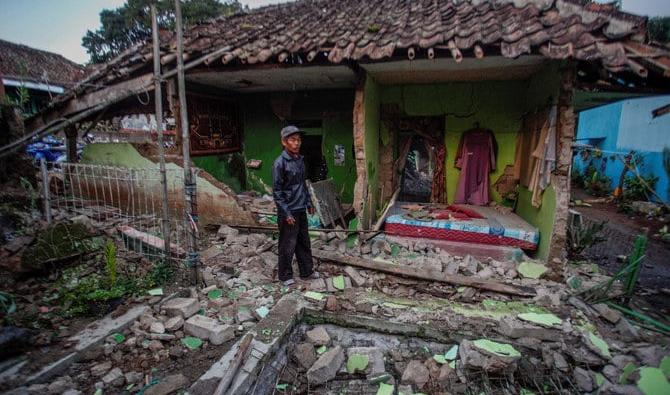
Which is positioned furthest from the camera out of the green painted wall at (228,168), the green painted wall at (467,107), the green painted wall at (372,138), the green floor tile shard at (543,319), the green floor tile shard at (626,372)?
the green painted wall at (228,168)

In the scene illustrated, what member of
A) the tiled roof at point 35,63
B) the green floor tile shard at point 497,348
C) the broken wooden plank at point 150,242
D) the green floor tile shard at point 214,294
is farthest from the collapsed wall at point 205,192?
the tiled roof at point 35,63

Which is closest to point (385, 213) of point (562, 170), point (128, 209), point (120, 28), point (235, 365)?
point (562, 170)

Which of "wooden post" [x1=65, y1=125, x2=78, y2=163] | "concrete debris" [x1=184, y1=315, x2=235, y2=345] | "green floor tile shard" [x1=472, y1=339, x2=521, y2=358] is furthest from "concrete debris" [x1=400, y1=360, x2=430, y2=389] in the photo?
"wooden post" [x1=65, y1=125, x2=78, y2=163]

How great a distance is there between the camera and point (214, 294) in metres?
4.37

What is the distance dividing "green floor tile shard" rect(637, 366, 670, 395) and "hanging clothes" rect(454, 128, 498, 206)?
5.06 meters

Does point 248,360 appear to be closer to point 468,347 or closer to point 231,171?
point 468,347

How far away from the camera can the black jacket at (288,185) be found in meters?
4.41

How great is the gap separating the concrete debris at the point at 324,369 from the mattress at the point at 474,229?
Result: 350 centimetres

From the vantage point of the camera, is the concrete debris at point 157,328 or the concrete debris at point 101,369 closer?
the concrete debris at point 101,369

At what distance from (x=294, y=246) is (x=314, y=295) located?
0.75 metres

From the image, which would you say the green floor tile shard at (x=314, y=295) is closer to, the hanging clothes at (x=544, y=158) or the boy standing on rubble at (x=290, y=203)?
the boy standing on rubble at (x=290, y=203)

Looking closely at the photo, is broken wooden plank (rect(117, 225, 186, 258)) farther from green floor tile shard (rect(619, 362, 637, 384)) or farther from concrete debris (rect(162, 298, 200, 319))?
green floor tile shard (rect(619, 362, 637, 384))

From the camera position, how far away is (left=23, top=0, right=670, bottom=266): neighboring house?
4867 millimetres

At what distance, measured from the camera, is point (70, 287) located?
408 cm
